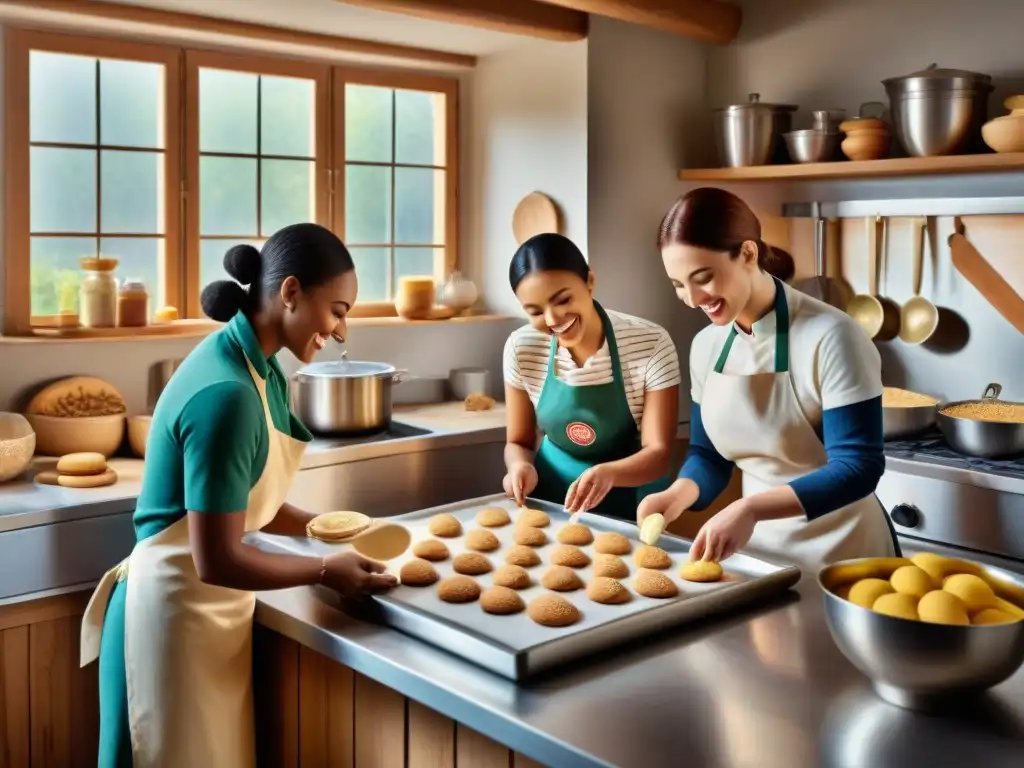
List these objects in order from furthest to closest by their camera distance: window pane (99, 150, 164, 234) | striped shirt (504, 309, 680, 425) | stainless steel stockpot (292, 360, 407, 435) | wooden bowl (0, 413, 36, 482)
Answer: window pane (99, 150, 164, 234), stainless steel stockpot (292, 360, 407, 435), wooden bowl (0, 413, 36, 482), striped shirt (504, 309, 680, 425)

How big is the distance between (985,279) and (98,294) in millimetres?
2626

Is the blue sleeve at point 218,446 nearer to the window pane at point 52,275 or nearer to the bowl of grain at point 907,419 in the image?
the window pane at point 52,275

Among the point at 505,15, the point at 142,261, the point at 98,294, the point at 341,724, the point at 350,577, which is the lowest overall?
the point at 341,724

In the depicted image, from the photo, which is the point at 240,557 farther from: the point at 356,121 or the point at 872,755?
the point at 356,121

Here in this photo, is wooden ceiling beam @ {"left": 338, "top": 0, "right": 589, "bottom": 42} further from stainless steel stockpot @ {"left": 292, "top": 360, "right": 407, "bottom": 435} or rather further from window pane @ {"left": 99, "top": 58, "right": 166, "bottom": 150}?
stainless steel stockpot @ {"left": 292, "top": 360, "right": 407, "bottom": 435}

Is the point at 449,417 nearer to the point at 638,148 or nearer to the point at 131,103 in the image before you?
the point at 638,148

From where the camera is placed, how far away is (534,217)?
3793mm

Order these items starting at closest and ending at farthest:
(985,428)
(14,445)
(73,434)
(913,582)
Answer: (913,582), (14,445), (985,428), (73,434)

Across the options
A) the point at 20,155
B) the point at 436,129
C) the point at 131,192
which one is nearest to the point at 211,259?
the point at 131,192

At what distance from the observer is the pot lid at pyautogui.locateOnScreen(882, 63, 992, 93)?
300 centimetres

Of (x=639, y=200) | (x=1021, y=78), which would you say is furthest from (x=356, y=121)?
(x=1021, y=78)

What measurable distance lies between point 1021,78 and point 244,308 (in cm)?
247

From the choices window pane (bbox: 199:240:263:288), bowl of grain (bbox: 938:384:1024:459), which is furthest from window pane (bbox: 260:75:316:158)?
bowl of grain (bbox: 938:384:1024:459)

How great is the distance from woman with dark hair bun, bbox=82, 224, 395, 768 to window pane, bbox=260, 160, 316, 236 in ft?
6.58
